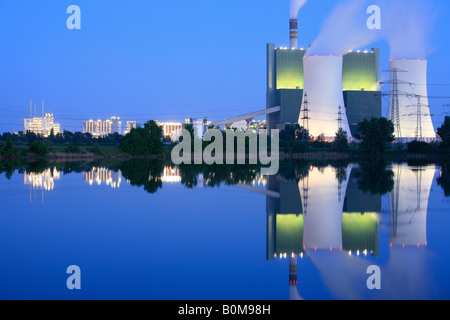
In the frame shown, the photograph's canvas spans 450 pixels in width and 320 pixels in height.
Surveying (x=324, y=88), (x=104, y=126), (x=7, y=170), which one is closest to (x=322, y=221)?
(x=7, y=170)

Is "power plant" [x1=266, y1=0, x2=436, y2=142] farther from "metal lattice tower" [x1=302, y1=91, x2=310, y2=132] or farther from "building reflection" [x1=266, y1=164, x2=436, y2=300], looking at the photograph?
"building reflection" [x1=266, y1=164, x2=436, y2=300]

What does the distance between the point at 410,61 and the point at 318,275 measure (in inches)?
1293

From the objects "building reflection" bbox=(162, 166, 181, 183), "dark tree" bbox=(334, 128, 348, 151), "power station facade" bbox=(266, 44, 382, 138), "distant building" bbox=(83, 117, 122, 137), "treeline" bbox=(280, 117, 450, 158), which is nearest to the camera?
"building reflection" bbox=(162, 166, 181, 183)

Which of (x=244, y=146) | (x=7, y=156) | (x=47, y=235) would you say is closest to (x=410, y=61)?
(x=244, y=146)

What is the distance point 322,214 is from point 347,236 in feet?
5.42

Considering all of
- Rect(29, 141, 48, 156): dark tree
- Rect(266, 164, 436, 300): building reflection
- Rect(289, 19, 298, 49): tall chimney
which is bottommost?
Rect(266, 164, 436, 300): building reflection

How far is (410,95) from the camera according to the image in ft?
112

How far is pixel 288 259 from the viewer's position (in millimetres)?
4758

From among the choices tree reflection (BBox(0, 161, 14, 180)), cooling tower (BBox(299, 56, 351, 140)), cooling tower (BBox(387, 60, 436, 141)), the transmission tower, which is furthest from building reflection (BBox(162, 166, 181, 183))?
cooling tower (BBox(387, 60, 436, 141))

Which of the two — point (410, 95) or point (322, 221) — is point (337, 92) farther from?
point (322, 221)

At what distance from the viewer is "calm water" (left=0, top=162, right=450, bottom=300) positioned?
12.8 feet

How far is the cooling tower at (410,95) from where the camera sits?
34.1 metres

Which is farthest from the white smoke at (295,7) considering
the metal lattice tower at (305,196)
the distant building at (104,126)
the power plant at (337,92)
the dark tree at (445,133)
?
the distant building at (104,126)

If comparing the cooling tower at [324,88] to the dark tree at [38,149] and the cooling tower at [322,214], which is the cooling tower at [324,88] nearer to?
the dark tree at [38,149]
